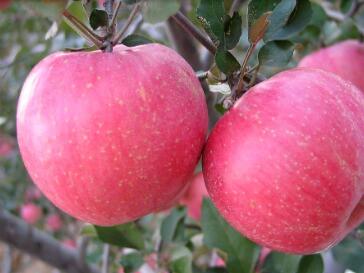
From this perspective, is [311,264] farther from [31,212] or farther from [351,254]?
[31,212]

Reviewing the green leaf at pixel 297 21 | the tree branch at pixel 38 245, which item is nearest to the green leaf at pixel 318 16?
the green leaf at pixel 297 21

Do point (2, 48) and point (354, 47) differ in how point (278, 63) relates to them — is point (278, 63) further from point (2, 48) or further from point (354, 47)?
point (2, 48)

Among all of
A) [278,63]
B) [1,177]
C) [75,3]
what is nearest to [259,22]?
[278,63]

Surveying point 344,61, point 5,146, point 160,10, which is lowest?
point 5,146

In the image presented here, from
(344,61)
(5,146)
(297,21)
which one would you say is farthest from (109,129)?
(5,146)

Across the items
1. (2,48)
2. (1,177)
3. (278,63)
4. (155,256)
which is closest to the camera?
(278,63)

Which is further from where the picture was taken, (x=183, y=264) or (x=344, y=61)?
(x=344, y=61)
